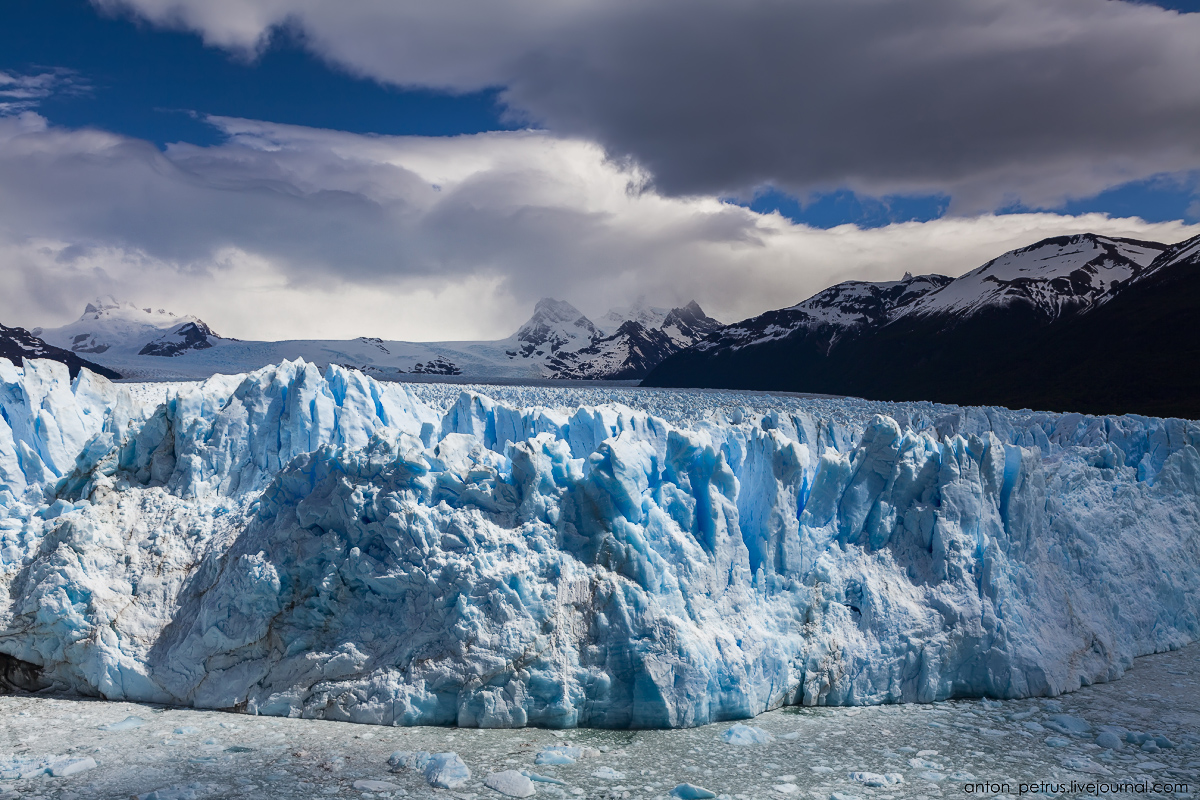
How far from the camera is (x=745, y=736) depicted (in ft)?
24.6

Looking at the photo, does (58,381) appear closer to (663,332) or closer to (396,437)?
(396,437)

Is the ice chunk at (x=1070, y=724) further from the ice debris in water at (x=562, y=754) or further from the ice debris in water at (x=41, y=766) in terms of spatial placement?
the ice debris in water at (x=41, y=766)

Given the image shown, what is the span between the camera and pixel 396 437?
9.01m

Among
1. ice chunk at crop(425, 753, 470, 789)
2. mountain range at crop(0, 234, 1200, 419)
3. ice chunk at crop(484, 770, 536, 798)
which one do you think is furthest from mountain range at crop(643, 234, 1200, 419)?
ice chunk at crop(425, 753, 470, 789)

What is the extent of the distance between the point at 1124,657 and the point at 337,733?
897 centimetres

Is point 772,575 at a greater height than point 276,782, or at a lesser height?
greater

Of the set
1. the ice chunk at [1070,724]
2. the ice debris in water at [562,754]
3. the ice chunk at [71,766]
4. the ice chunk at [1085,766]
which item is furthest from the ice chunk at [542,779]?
the ice chunk at [1070,724]

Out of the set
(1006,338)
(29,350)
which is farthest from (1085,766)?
(1006,338)

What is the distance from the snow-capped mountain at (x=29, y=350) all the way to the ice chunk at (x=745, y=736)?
175ft

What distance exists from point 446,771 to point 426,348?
71.3 metres

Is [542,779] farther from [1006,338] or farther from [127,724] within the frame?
[1006,338]

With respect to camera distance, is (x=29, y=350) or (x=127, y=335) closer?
(x=29, y=350)

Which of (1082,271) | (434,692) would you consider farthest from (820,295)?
(434,692)

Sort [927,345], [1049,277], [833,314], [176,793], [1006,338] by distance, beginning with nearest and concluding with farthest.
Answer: [176,793] < [1006,338] < [927,345] < [1049,277] < [833,314]
